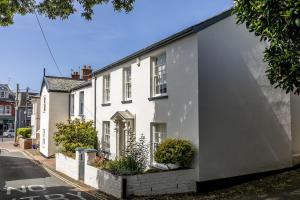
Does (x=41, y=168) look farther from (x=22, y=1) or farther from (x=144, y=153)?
(x=22, y=1)

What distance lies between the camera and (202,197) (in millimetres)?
12148

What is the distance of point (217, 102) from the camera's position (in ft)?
43.8

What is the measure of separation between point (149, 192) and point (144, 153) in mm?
3266

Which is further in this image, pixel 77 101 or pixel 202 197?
pixel 77 101

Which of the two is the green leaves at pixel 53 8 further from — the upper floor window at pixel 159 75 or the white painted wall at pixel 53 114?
the white painted wall at pixel 53 114

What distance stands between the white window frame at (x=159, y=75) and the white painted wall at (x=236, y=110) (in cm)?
275

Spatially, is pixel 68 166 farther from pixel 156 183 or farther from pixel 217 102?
pixel 217 102

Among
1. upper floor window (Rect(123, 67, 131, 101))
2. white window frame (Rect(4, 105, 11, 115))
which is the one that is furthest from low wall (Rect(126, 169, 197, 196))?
white window frame (Rect(4, 105, 11, 115))

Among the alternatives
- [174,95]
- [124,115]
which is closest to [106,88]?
[124,115]

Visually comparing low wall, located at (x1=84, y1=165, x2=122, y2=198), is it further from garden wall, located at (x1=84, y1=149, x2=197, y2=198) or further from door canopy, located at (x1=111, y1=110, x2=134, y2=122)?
door canopy, located at (x1=111, y1=110, x2=134, y2=122)

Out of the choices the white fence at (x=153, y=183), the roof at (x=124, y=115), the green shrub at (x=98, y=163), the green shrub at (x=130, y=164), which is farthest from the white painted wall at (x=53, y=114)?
the white fence at (x=153, y=183)

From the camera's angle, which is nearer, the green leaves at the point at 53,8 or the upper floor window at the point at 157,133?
the green leaves at the point at 53,8

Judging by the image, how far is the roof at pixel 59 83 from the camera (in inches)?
1180

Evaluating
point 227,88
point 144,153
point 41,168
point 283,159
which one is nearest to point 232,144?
point 227,88
